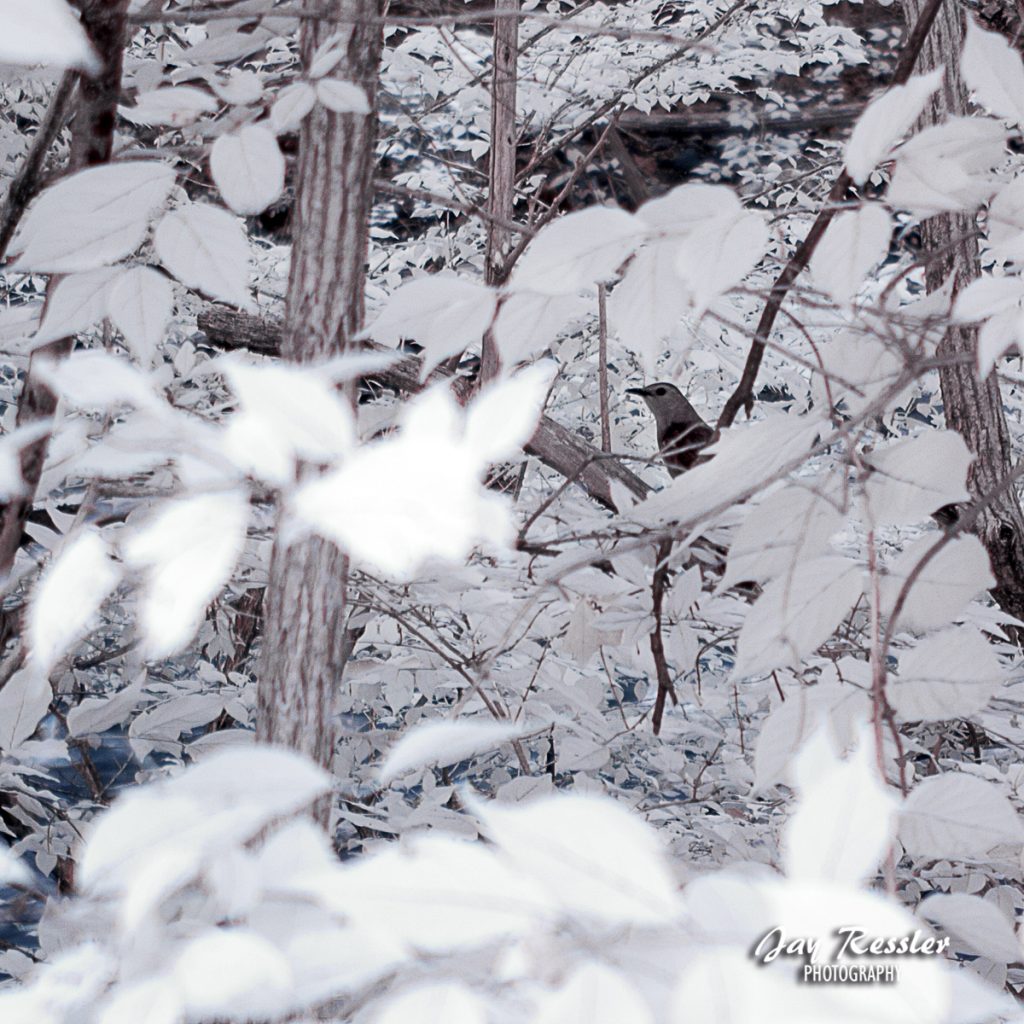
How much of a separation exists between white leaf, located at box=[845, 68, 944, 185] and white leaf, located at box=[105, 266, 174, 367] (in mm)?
Result: 321

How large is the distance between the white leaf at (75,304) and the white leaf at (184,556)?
19cm

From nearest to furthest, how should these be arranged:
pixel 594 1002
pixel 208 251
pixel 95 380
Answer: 1. pixel 594 1002
2. pixel 95 380
3. pixel 208 251

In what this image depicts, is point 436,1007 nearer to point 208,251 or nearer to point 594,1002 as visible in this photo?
point 594,1002

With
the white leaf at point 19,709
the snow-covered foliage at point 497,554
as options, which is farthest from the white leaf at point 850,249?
the white leaf at point 19,709

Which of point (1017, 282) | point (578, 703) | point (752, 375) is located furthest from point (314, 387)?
point (578, 703)

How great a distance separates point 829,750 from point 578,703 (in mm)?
1028

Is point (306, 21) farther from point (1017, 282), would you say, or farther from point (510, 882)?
point (510, 882)

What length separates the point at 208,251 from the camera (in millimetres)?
452

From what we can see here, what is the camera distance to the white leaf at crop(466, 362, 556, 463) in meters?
0.32

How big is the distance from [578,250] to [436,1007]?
29 centimetres

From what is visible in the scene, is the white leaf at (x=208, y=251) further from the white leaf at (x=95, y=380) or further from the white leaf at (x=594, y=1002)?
the white leaf at (x=594, y=1002)

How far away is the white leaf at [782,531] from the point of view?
498mm

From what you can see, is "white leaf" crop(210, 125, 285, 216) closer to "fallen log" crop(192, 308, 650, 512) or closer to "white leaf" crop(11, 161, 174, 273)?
"white leaf" crop(11, 161, 174, 273)

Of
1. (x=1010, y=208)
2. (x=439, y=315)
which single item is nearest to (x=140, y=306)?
(x=439, y=315)
